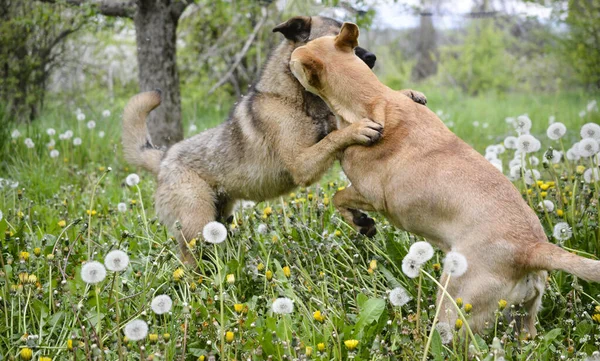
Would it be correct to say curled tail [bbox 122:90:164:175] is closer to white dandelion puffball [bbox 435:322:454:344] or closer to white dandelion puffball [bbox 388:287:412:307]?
white dandelion puffball [bbox 388:287:412:307]

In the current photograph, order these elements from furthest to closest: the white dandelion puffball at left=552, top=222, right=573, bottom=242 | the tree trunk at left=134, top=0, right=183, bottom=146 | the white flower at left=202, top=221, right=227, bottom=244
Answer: the tree trunk at left=134, top=0, right=183, bottom=146, the white dandelion puffball at left=552, top=222, right=573, bottom=242, the white flower at left=202, top=221, right=227, bottom=244

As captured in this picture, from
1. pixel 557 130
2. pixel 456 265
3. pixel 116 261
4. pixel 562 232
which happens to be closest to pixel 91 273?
pixel 116 261

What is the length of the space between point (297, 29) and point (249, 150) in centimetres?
97

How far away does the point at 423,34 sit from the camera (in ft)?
75.3

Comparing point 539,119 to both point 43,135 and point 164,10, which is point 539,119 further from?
point 43,135

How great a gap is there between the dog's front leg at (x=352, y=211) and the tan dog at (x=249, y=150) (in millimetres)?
291

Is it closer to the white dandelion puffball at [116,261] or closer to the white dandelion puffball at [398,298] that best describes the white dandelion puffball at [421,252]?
the white dandelion puffball at [398,298]

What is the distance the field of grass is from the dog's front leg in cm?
10

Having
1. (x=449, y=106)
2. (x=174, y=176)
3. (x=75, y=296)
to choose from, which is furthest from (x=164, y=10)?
(x=449, y=106)

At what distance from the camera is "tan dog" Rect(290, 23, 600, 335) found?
2680mm

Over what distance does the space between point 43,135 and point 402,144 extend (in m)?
5.33

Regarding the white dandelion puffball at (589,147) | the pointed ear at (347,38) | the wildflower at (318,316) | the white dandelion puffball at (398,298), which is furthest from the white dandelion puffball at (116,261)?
the white dandelion puffball at (589,147)

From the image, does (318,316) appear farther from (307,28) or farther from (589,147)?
(307,28)

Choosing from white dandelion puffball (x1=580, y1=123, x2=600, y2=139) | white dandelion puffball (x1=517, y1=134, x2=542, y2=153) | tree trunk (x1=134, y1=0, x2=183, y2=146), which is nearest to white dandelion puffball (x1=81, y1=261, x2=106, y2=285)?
white dandelion puffball (x1=517, y1=134, x2=542, y2=153)
